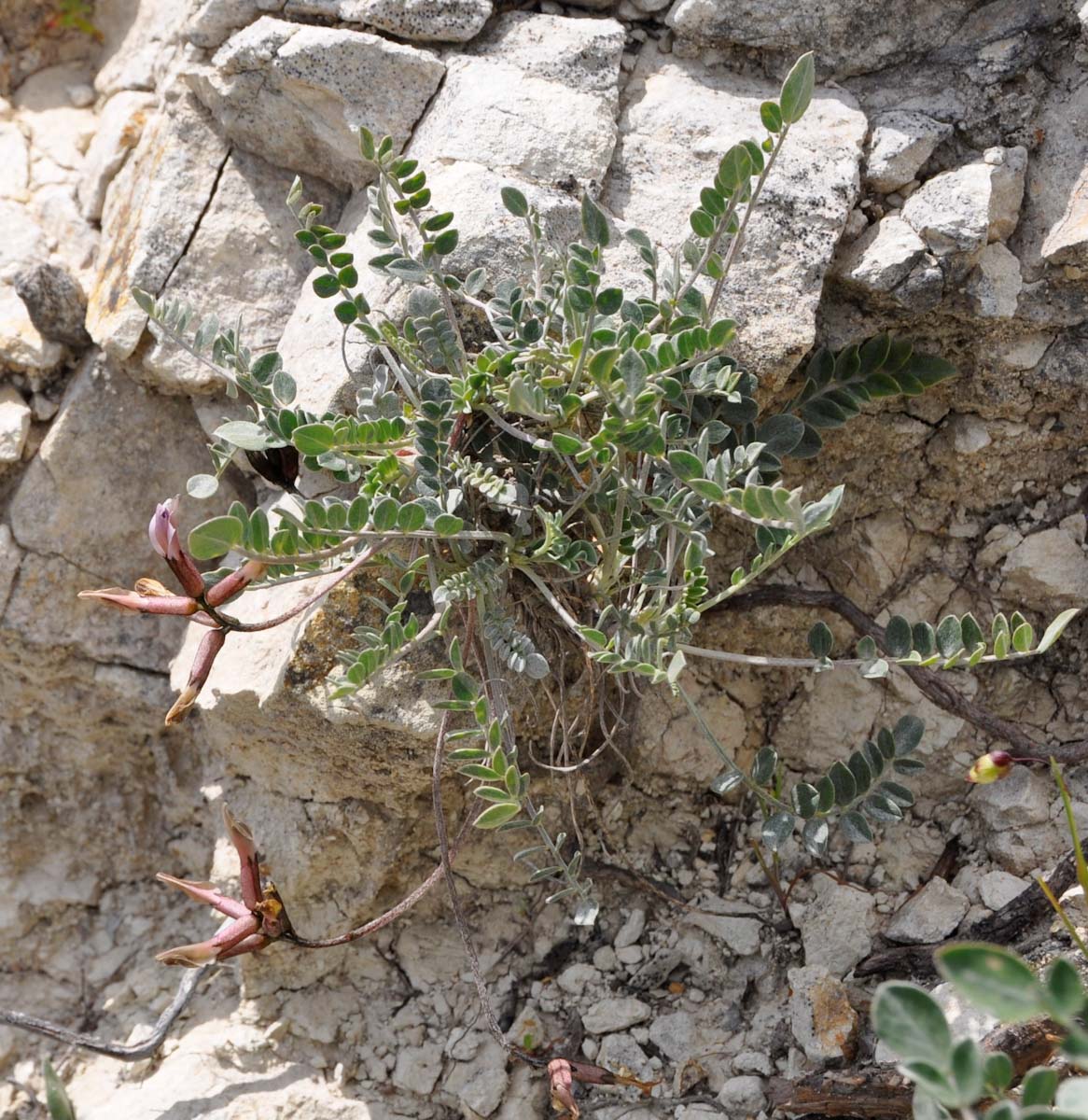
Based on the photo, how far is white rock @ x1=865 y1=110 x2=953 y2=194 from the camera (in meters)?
2.35

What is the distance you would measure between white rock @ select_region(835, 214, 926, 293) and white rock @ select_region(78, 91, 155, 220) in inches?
75.3

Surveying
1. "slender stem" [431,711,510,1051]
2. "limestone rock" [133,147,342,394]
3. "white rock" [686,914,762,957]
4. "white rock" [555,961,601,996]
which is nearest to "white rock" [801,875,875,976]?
"white rock" [686,914,762,957]

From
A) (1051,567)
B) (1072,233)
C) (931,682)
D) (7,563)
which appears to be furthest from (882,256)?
(7,563)

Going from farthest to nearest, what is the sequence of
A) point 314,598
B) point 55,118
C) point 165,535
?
point 55,118 < point 314,598 < point 165,535

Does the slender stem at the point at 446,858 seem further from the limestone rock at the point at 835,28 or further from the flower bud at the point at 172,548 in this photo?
the limestone rock at the point at 835,28

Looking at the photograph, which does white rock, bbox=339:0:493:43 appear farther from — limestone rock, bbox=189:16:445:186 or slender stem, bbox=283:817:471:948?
slender stem, bbox=283:817:471:948

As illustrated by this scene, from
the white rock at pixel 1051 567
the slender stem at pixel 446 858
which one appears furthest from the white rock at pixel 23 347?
the white rock at pixel 1051 567

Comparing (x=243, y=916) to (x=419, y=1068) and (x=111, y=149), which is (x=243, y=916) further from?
(x=111, y=149)

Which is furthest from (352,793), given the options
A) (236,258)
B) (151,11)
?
(151,11)

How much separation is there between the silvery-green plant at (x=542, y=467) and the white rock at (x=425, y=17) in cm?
46

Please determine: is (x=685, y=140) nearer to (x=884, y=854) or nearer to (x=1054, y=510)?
(x=1054, y=510)

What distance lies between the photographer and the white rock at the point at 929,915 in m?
2.24

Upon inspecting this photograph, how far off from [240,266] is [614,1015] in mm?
1899

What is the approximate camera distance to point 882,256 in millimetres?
2285
